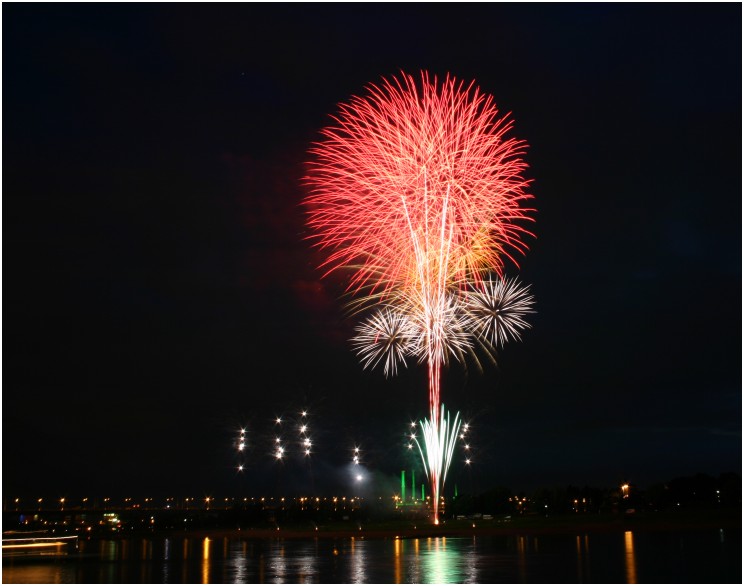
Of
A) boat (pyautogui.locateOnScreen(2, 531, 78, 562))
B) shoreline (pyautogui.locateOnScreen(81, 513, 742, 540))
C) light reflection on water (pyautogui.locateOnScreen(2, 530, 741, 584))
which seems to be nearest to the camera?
light reflection on water (pyautogui.locateOnScreen(2, 530, 741, 584))

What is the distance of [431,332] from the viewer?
32906 millimetres

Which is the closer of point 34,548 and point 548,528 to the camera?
point 34,548

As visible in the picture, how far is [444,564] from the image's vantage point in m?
24.9

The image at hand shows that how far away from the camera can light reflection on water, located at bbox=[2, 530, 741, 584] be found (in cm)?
2080

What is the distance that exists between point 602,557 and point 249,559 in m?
14.0

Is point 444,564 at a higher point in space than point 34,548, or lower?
higher

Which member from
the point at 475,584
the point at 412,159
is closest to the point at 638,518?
the point at 412,159

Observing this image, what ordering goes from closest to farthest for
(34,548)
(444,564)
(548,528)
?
(444,564)
(34,548)
(548,528)

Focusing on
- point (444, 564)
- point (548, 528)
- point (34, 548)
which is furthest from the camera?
point (548, 528)

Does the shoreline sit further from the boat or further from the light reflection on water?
the boat

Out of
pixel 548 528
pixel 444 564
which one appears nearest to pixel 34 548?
pixel 444 564

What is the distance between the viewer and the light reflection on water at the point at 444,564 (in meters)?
20.8

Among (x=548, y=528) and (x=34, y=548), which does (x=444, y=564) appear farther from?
(x=34, y=548)

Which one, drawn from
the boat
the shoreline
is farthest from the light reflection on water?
the shoreline
